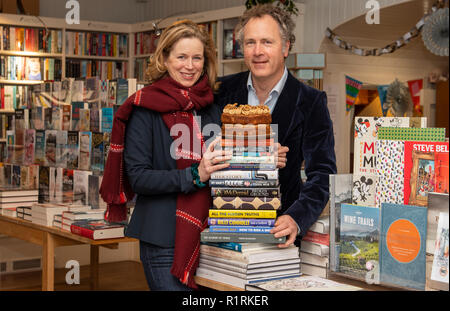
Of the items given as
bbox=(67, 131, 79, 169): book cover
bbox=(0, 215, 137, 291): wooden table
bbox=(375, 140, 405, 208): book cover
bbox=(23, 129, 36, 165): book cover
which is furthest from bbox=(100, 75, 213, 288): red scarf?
bbox=(23, 129, 36, 165): book cover

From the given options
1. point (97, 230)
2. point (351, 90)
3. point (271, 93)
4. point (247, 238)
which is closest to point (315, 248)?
point (247, 238)

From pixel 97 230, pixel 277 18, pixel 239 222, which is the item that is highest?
pixel 277 18

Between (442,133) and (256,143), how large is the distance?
1.82ft

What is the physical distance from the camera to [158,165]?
1986 millimetres

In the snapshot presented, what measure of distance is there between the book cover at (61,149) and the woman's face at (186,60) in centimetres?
239

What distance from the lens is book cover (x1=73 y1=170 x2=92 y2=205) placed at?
391 centimetres

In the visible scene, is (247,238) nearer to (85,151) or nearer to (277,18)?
(277,18)

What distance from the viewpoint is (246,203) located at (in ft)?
6.04

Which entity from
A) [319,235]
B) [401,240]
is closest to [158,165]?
[319,235]

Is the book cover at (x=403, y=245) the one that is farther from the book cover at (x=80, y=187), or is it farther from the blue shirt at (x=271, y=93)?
the book cover at (x=80, y=187)

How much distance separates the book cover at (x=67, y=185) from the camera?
13.2 feet

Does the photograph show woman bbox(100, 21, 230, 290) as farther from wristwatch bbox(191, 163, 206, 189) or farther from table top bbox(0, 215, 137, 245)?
table top bbox(0, 215, 137, 245)

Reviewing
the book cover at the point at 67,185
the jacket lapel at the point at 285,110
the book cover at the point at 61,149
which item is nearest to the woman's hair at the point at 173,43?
the jacket lapel at the point at 285,110

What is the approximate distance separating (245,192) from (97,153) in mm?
2319
